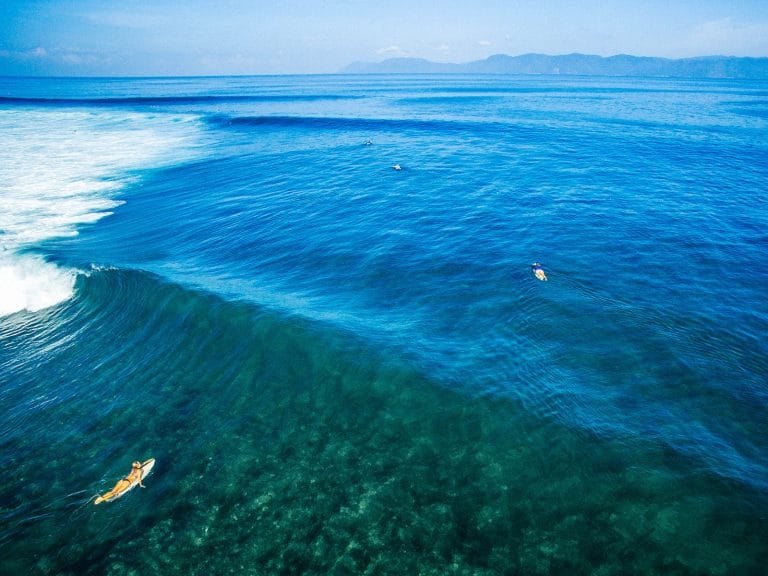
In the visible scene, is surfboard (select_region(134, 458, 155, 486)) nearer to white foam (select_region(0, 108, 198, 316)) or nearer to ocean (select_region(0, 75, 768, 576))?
ocean (select_region(0, 75, 768, 576))

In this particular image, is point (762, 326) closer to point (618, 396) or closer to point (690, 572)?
point (618, 396)

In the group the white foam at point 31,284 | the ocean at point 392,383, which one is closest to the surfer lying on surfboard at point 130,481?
the ocean at point 392,383

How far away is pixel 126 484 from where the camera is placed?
11.3m

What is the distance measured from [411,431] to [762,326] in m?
16.4

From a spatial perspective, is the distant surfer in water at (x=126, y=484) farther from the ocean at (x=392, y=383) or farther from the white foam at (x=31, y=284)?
the white foam at (x=31, y=284)

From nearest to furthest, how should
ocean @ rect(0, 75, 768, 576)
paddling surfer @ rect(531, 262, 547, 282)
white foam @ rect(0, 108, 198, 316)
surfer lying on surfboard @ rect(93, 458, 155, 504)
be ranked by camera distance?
ocean @ rect(0, 75, 768, 576) < surfer lying on surfboard @ rect(93, 458, 155, 504) < paddling surfer @ rect(531, 262, 547, 282) < white foam @ rect(0, 108, 198, 316)

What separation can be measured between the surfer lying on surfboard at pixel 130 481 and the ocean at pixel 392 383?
20 centimetres

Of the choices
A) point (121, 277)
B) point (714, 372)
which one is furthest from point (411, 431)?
point (121, 277)

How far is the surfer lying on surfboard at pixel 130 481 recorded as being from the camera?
36.3 feet

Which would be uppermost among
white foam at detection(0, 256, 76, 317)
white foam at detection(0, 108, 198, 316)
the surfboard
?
white foam at detection(0, 108, 198, 316)

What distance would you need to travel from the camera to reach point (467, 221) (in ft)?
96.7

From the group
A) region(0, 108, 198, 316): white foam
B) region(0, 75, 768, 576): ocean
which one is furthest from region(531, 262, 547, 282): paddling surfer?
region(0, 108, 198, 316): white foam

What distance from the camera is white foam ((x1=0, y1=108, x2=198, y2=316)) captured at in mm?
22875

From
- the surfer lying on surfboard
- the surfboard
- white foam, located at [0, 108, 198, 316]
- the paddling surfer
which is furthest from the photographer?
white foam, located at [0, 108, 198, 316]
